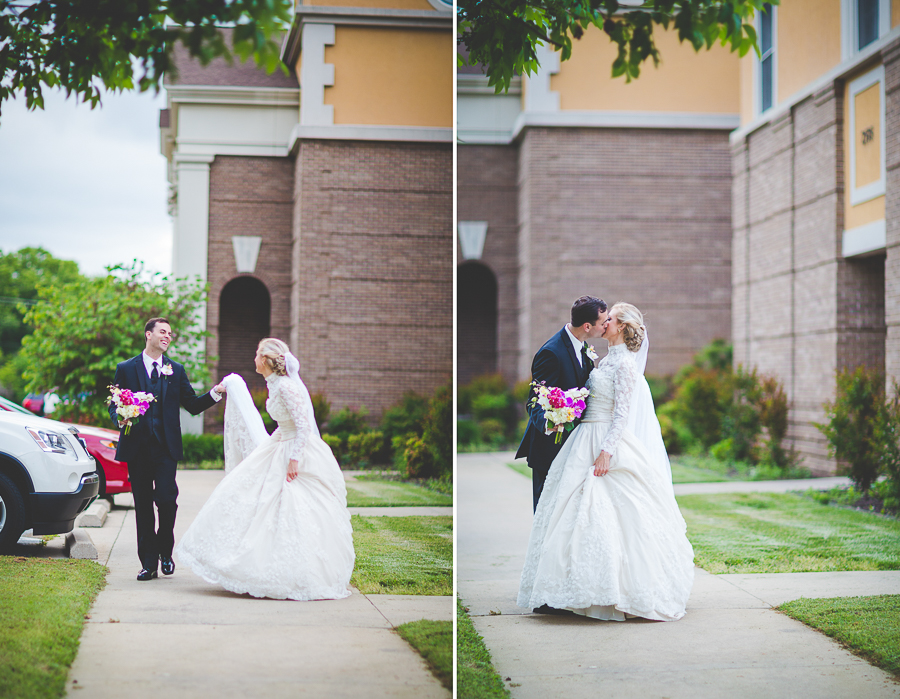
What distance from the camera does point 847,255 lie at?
34.1 ft

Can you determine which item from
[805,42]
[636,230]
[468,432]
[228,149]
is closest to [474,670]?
[228,149]

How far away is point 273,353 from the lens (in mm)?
5105

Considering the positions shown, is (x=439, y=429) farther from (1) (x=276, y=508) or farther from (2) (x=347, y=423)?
(1) (x=276, y=508)

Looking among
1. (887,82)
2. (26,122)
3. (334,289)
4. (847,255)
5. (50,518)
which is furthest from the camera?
(847,255)

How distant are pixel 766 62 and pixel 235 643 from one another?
444 inches

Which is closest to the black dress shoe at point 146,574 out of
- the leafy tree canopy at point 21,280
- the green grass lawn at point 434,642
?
the leafy tree canopy at point 21,280

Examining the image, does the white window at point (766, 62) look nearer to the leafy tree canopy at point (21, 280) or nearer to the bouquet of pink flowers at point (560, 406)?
the bouquet of pink flowers at point (560, 406)

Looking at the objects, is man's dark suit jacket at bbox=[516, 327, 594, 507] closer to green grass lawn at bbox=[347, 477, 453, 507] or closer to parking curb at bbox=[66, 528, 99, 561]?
green grass lawn at bbox=[347, 477, 453, 507]

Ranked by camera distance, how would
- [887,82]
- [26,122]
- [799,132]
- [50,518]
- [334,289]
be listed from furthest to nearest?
[799,132]
[887,82]
[334,289]
[50,518]
[26,122]

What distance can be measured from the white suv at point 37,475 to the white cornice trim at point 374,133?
233 cm

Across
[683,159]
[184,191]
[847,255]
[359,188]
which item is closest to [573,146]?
[683,159]

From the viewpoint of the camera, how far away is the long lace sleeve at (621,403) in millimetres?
4930

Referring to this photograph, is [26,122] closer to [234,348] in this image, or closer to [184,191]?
[184,191]

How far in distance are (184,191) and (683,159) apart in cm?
1283
